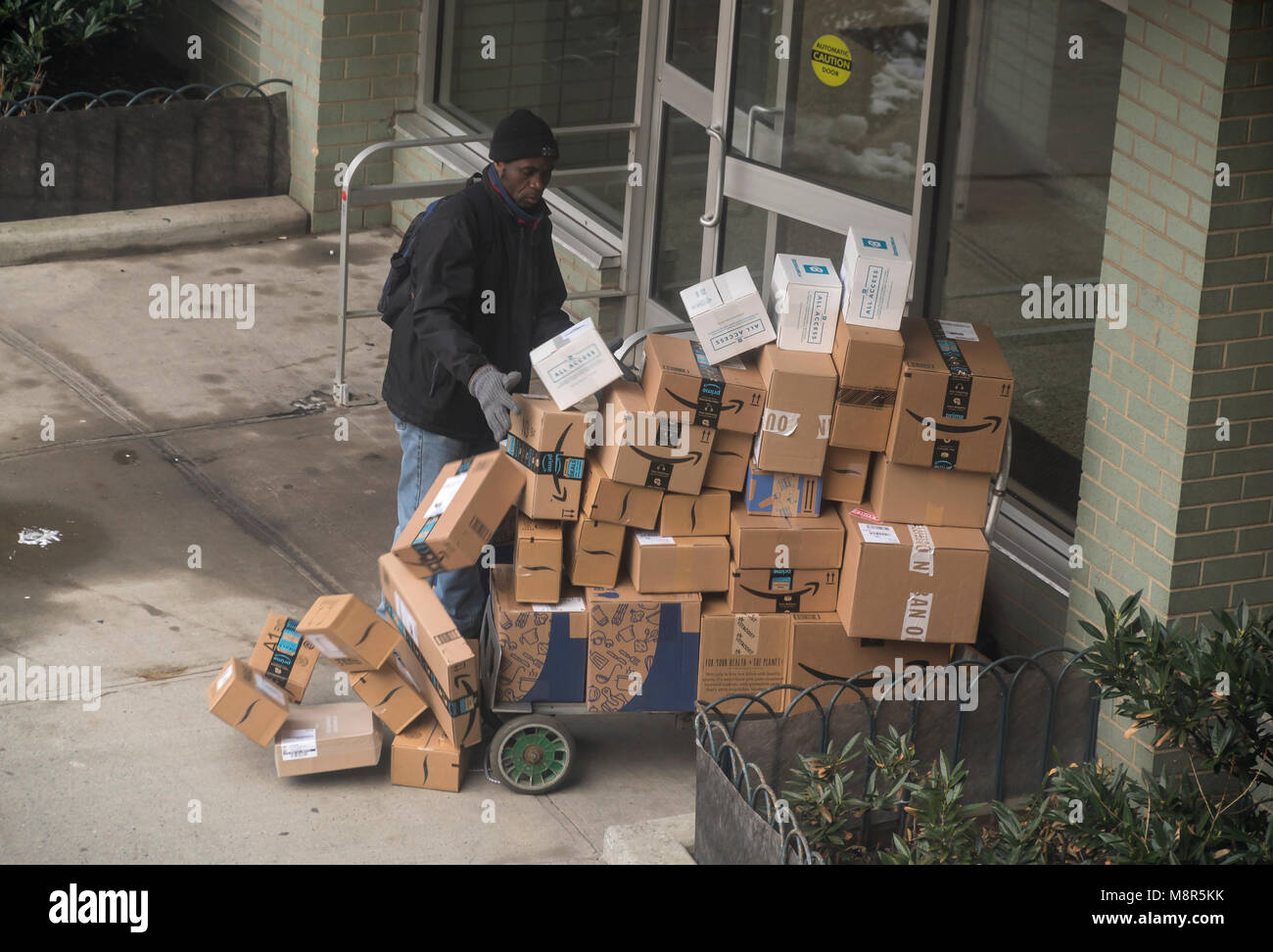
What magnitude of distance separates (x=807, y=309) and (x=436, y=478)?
4.51 ft

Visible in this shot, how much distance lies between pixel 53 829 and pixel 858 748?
2.43 meters

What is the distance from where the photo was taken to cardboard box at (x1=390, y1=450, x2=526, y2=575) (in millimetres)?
5195

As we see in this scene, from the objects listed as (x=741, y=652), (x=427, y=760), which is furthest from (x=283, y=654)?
(x=741, y=652)

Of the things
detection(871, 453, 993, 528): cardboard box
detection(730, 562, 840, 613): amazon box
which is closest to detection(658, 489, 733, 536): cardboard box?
detection(730, 562, 840, 613): amazon box

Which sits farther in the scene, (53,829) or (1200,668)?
(53,829)

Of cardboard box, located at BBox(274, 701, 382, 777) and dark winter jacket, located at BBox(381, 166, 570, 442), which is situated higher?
dark winter jacket, located at BBox(381, 166, 570, 442)

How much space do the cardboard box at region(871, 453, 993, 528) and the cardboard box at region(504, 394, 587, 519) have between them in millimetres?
948

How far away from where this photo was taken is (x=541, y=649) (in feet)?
17.4

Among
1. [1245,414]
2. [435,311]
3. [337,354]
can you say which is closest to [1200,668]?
[1245,414]

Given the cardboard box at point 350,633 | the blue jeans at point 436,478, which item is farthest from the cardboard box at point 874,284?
the cardboard box at point 350,633

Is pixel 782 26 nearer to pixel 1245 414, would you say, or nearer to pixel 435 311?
pixel 435 311

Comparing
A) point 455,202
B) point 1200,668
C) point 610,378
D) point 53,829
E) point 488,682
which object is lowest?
point 53,829

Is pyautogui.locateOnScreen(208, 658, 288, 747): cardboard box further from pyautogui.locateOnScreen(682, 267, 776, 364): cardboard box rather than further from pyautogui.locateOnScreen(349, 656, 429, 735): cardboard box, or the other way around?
pyautogui.locateOnScreen(682, 267, 776, 364): cardboard box

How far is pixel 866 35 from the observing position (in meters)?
6.94
